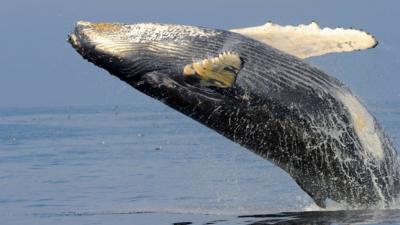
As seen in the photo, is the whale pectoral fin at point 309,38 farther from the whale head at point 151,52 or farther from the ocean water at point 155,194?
the ocean water at point 155,194

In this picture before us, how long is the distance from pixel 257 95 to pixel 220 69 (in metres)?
1.01

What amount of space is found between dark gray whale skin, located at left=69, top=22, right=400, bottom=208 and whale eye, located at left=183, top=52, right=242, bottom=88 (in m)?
0.39

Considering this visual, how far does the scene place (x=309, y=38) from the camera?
45.4 feet

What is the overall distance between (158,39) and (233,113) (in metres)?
1.43

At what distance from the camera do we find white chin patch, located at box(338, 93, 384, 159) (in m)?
13.3

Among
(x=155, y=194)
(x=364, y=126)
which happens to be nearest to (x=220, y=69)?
(x=364, y=126)

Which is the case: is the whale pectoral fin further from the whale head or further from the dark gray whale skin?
the whale head

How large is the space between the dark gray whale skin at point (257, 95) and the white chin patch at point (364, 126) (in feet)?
0.10

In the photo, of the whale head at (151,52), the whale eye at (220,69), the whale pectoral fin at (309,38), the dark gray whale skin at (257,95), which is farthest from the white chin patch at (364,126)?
the whale eye at (220,69)

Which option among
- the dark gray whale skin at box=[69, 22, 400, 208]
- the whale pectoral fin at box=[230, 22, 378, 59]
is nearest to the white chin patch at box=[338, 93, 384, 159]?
the dark gray whale skin at box=[69, 22, 400, 208]

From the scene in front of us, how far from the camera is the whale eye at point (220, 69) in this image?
12047 millimetres

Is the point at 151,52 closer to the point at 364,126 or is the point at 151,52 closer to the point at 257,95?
the point at 257,95

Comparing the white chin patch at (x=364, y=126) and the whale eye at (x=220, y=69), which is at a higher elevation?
the whale eye at (x=220, y=69)

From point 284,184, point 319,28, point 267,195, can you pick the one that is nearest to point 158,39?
point 319,28
